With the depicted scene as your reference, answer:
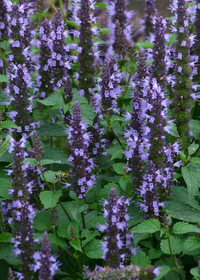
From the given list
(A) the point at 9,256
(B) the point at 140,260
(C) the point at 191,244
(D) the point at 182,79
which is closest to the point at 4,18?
(D) the point at 182,79

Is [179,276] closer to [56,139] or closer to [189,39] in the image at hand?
[189,39]

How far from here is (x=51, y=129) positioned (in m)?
4.37

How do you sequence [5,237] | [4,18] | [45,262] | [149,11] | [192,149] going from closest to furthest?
1. [45,262]
2. [5,237]
3. [192,149]
4. [4,18]
5. [149,11]

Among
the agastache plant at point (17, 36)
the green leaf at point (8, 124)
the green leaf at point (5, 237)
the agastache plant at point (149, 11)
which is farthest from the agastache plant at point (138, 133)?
the agastache plant at point (149, 11)

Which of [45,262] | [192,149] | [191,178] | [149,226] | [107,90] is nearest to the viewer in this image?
[45,262]

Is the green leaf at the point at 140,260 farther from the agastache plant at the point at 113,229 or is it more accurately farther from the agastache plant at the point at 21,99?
the agastache plant at the point at 21,99

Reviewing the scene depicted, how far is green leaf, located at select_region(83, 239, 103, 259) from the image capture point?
3.19 m

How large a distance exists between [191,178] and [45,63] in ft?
5.57

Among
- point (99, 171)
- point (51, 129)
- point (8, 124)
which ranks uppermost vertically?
point (8, 124)

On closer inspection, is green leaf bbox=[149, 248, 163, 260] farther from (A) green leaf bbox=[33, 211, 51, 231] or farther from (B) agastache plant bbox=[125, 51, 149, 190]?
(A) green leaf bbox=[33, 211, 51, 231]

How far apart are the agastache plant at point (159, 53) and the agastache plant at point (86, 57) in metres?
0.79

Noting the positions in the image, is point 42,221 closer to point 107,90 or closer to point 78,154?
point 78,154

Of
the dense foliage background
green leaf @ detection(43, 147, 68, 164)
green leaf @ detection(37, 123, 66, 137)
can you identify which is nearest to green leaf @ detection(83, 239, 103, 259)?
the dense foliage background

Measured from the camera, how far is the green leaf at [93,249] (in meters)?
3.19
